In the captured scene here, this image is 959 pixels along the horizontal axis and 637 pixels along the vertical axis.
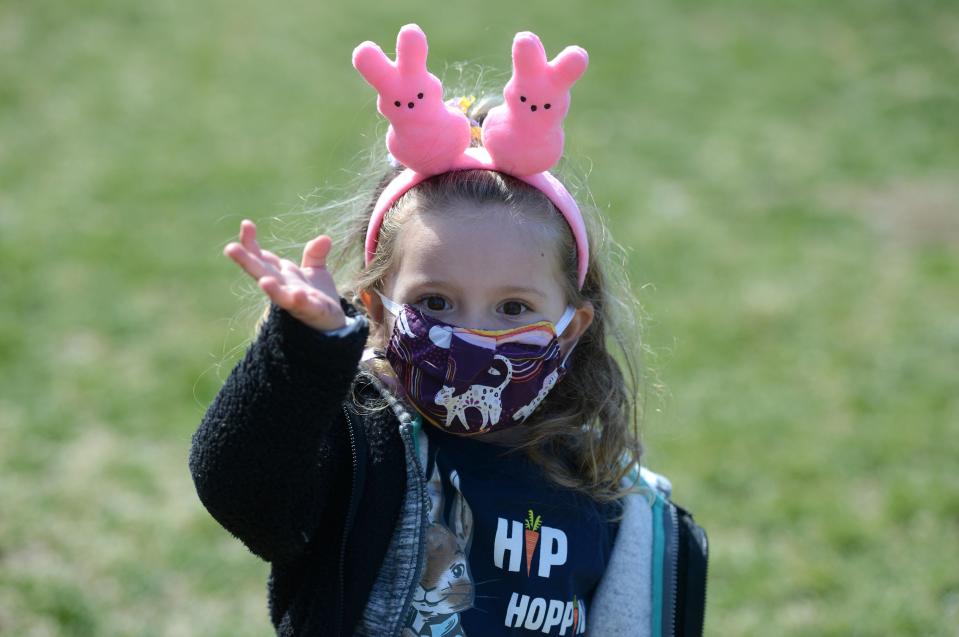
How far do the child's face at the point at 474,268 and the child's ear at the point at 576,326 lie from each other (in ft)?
0.48

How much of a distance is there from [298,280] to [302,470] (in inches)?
12.4

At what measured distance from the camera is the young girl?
1779mm

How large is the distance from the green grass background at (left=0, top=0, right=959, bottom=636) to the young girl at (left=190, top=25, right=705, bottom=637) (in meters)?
0.62

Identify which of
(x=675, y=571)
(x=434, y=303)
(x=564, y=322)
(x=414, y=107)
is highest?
(x=414, y=107)

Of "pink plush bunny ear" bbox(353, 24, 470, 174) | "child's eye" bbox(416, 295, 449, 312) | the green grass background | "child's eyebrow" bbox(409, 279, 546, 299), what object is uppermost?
the green grass background

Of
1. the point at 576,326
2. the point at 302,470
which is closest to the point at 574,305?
the point at 576,326

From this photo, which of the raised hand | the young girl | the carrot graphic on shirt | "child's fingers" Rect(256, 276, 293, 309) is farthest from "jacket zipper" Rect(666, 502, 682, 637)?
"child's fingers" Rect(256, 276, 293, 309)

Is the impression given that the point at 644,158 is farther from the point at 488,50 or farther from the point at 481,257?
the point at 481,257

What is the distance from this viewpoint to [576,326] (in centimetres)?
232

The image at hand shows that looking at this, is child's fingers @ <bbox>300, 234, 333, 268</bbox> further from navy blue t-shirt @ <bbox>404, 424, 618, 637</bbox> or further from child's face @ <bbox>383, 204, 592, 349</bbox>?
navy blue t-shirt @ <bbox>404, 424, 618, 637</bbox>

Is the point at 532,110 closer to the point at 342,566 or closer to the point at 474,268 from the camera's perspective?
the point at 474,268

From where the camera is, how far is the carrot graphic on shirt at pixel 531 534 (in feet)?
6.84

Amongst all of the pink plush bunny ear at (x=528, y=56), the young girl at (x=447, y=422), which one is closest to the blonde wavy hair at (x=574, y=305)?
the young girl at (x=447, y=422)

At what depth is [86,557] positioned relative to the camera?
3.87 m
